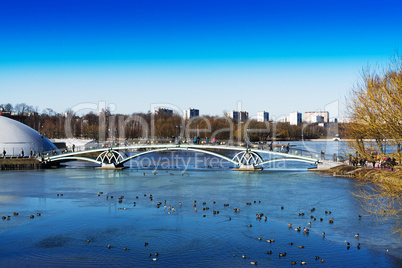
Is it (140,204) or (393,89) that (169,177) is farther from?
(393,89)

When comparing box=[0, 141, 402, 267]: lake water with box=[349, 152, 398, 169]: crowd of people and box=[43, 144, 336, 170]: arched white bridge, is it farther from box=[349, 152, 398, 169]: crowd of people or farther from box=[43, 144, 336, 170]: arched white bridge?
box=[43, 144, 336, 170]: arched white bridge

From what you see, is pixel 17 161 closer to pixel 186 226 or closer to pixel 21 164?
pixel 21 164

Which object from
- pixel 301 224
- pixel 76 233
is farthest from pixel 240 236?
pixel 76 233

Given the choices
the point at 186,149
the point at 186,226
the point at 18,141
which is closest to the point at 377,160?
the point at 186,226

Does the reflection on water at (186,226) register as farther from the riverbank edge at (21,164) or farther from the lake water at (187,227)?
the riverbank edge at (21,164)

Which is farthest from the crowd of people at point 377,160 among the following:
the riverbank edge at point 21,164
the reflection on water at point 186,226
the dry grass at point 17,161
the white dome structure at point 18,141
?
the white dome structure at point 18,141
